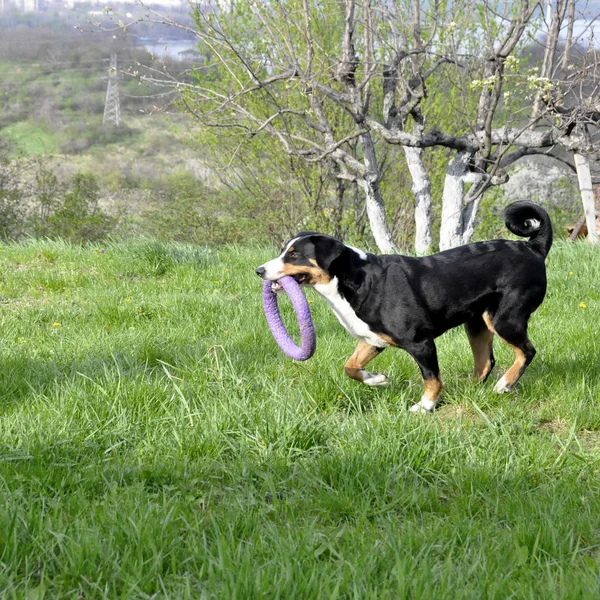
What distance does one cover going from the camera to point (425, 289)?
405 centimetres

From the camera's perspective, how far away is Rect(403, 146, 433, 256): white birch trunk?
29.7 ft

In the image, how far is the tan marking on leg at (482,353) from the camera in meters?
4.43

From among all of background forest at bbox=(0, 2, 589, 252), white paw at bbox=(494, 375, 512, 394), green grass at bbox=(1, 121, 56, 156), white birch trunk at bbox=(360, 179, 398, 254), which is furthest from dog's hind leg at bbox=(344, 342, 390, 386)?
green grass at bbox=(1, 121, 56, 156)

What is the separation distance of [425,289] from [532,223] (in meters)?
0.86

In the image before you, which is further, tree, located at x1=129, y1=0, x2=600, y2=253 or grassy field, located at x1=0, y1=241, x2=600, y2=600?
tree, located at x1=129, y1=0, x2=600, y2=253

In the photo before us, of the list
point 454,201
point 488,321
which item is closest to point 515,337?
point 488,321

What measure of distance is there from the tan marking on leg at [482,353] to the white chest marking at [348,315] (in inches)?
29.5

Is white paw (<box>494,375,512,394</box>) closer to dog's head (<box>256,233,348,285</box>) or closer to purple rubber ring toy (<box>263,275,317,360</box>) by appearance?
purple rubber ring toy (<box>263,275,317,360</box>)

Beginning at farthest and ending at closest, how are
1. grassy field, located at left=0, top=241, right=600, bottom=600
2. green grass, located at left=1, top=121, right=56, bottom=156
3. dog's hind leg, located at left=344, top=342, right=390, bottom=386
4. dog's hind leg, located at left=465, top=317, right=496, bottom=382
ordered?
green grass, located at left=1, top=121, right=56, bottom=156 < dog's hind leg, located at left=465, top=317, right=496, bottom=382 < dog's hind leg, located at left=344, top=342, right=390, bottom=386 < grassy field, located at left=0, top=241, right=600, bottom=600

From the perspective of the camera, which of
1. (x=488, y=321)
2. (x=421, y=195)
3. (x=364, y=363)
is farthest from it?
(x=421, y=195)

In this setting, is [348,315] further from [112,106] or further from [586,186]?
[112,106]

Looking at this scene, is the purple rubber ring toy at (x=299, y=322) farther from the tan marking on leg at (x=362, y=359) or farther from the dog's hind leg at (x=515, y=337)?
the dog's hind leg at (x=515, y=337)

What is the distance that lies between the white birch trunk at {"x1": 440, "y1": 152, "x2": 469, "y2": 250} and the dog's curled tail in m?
4.43

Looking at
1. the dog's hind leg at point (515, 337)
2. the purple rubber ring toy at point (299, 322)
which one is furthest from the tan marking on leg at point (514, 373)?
the purple rubber ring toy at point (299, 322)
